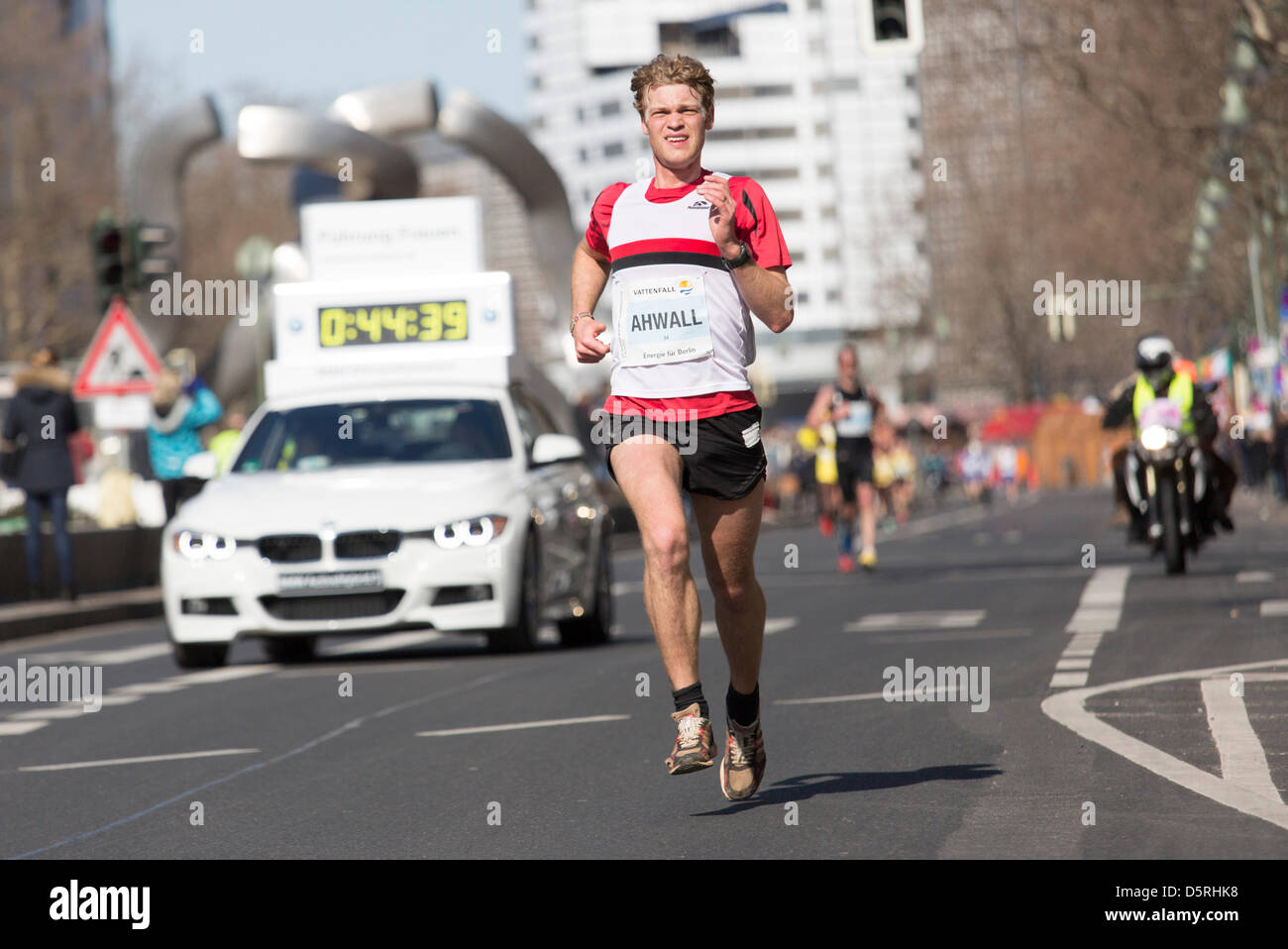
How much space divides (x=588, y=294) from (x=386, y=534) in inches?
243

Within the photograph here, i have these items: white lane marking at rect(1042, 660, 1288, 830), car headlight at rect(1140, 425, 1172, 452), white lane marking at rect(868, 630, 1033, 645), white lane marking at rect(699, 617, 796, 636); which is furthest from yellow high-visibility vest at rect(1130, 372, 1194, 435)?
white lane marking at rect(1042, 660, 1288, 830)

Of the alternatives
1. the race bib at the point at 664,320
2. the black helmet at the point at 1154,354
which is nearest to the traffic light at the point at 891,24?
the black helmet at the point at 1154,354

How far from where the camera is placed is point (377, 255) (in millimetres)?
19531

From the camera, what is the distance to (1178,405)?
18.7 m

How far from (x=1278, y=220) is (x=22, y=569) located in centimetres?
2689

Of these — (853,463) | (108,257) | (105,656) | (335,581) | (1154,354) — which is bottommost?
(105,656)

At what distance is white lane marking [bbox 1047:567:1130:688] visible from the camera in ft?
36.7

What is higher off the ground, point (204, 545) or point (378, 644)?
point (204, 545)

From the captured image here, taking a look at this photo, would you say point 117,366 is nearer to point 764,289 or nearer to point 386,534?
point 386,534

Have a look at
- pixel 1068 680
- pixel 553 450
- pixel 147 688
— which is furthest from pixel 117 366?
pixel 1068 680

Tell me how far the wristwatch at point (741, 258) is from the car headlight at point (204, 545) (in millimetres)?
6940

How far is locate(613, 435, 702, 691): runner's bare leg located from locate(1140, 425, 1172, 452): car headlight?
37.9ft

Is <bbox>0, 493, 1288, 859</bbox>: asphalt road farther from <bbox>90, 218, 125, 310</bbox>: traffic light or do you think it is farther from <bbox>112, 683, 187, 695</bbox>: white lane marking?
<bbox>90, 218, 125, 310</bbox>: traffic light
